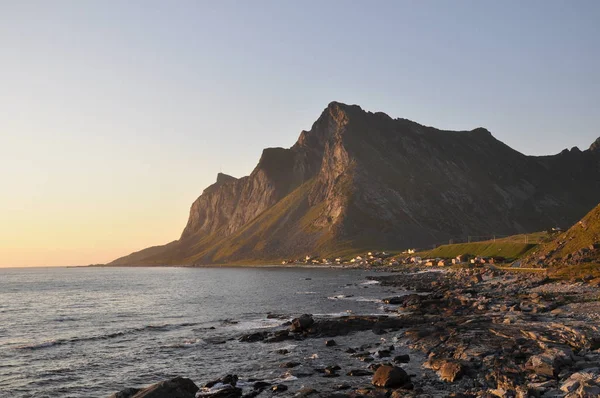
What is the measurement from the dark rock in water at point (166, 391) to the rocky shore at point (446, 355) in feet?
0.24

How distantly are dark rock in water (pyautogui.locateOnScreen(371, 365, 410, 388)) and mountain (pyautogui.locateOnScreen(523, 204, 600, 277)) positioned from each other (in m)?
56.8

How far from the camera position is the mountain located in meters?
83.5

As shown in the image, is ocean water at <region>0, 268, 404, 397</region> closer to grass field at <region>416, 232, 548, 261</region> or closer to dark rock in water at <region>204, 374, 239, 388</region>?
dark rock in water at <region>204, 374, 239, 388</region>

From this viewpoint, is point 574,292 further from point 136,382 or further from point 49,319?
point 49,319

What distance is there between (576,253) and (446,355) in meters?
71.3

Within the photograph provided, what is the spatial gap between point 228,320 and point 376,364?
137 ft

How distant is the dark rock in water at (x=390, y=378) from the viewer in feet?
107

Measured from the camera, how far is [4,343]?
193 ft

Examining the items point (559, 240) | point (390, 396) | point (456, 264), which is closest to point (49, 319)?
point (390, 396)

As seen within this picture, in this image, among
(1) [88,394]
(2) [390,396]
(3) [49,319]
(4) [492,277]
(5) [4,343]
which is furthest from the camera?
(4) [492,277]

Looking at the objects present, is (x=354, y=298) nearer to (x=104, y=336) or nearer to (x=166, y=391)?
(x=104, y=336)

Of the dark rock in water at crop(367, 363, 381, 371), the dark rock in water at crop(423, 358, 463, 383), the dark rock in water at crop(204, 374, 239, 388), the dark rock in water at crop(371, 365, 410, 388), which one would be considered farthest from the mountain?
the dark rock in water at crop(204, 374, 239, 388)

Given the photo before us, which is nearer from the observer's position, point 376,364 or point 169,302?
point 376,364

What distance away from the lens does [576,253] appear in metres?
93.8
